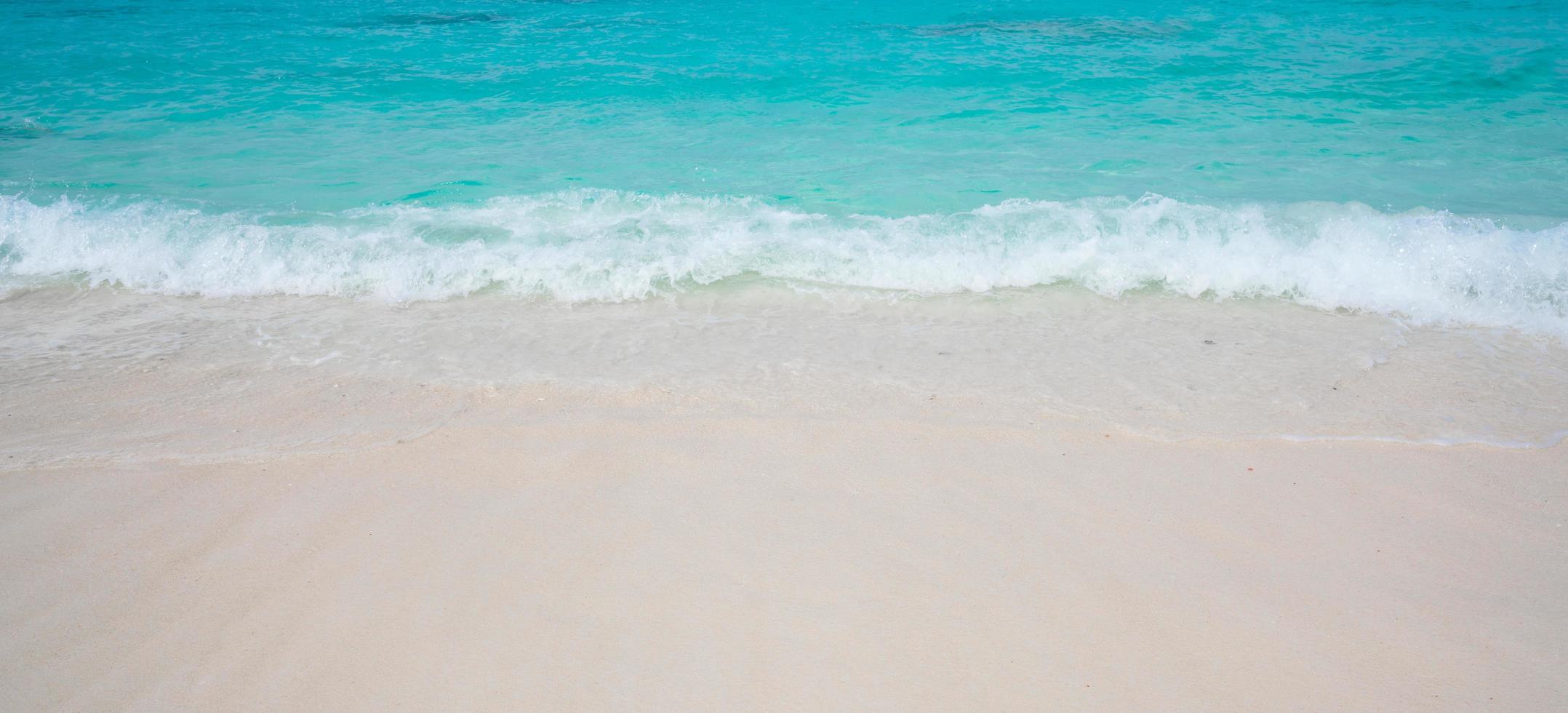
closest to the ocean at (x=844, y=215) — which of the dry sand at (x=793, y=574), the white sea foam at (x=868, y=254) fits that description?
the white sea foam at (x=868, y=254)

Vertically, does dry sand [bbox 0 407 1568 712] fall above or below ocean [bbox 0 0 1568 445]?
below

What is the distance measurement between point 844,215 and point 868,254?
1019 mm

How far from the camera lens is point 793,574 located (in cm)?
270

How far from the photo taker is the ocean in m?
4.14

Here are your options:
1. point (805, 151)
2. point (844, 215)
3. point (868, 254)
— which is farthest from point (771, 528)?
point (805, 151)

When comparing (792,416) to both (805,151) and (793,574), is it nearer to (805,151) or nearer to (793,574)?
(793,574)

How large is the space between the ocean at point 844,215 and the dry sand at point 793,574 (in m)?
0.49

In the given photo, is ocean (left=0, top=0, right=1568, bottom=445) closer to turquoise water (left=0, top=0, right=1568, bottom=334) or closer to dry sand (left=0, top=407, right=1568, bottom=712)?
turquoise water (left=0, top=0, right=1568, bottom=334)

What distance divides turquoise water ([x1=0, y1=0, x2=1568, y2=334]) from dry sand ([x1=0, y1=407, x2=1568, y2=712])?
2.00 metres

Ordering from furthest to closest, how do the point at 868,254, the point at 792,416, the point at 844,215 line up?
the point at 844,215
the point at 868,254
the point at 792,416

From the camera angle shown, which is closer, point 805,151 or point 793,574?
point 793,574

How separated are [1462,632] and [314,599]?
332 cm

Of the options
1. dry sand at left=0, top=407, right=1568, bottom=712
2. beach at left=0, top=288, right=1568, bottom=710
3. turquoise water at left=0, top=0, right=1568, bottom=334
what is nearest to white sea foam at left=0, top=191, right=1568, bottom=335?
turquoise water at left=0, top=0, right=1568, bottom=334

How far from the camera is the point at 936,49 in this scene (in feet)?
39.4
